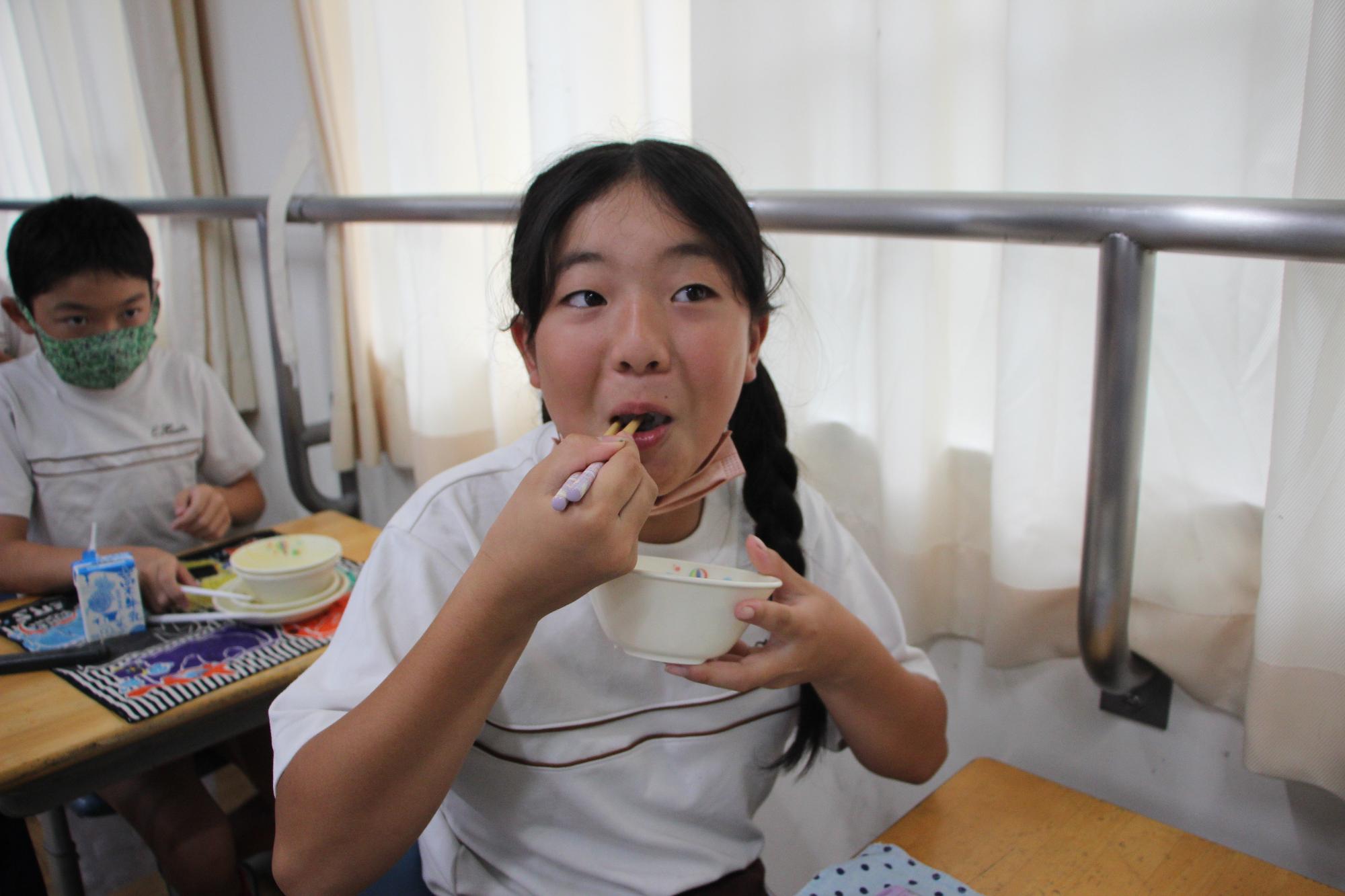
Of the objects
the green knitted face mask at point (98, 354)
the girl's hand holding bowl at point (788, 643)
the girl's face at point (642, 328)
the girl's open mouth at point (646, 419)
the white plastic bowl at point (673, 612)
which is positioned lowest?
the girl's hand holding bowl at point (788, 643)

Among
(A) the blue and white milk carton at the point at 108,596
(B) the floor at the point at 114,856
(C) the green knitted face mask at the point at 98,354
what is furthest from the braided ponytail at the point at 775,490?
(C) the green knitted face mask at the point at 98,354

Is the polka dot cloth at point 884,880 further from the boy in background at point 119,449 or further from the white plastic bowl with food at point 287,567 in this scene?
the boy in background at point 119,449

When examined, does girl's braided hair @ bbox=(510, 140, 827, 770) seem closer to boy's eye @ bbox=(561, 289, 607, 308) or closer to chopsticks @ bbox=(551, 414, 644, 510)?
boy's eye @ bbox=(561, 289, 607, 308)

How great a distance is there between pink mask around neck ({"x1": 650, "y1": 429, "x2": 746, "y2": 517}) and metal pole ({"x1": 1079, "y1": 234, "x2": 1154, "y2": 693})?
0.31 metres

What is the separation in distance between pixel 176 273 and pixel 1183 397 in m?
2.70

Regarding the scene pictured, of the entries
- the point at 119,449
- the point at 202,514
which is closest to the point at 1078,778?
the point at 202,514

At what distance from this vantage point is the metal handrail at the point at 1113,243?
0.67 m

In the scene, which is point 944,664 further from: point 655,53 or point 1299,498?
point 655,53

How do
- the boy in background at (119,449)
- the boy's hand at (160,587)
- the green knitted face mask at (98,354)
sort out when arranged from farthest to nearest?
1. the green knitted face mask at (98,354)
2. the boy in background at (119,449)
3. the boy's hand at (160,587)

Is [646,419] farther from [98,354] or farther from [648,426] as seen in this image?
[98,354]

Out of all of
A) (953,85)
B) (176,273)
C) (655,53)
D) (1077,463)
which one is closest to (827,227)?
(953,85)

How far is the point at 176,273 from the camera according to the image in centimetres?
266

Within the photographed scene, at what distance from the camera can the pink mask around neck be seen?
0.76 metres

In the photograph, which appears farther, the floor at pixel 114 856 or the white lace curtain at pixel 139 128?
the white lace curtain at pixel 139 128
